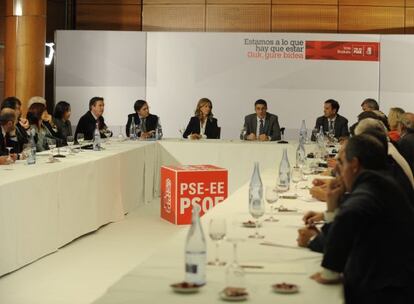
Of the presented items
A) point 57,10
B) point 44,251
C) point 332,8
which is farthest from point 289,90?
point 44,251

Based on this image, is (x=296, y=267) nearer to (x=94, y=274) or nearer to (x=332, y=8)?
(x=94, y=274)

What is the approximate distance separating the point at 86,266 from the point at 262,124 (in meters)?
4.69

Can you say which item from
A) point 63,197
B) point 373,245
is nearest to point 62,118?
point 63,197

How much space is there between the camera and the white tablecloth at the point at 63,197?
5.57 metres

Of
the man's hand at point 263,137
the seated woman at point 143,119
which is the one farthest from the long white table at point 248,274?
the seated woman at point 143,119

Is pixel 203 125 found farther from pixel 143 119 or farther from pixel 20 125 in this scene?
pixel 20 125

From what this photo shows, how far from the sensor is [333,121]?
34.2ft

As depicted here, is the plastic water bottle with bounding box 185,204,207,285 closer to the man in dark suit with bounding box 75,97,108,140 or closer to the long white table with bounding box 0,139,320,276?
the long white table with bounding box 0,139,320,276

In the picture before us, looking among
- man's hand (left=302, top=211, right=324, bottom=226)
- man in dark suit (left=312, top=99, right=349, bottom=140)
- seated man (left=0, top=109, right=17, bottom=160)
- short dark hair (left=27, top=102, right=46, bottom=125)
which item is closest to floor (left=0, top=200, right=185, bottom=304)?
seated man (left=0, top=109, right=17, bottom=160)

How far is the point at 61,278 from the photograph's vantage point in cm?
570

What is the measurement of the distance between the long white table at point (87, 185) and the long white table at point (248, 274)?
6.55 ft

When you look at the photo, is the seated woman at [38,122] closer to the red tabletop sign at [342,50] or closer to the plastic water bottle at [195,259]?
the red tabletop sign at [342,50]

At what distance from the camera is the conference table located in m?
2.86

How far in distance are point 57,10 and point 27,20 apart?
5.48ft
